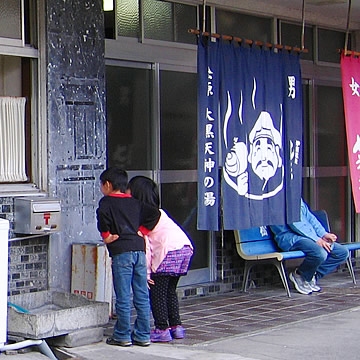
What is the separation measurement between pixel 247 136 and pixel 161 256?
7.64 feet

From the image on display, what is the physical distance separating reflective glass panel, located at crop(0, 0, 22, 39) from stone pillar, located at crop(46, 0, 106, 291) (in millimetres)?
298

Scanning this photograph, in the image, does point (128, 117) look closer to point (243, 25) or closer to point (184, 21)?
point (184, 21)

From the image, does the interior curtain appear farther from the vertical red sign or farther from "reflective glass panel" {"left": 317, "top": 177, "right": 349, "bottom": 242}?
"reflective glass panel" {"left": 317, "top": 177, "right": 349, "bottom": 242}

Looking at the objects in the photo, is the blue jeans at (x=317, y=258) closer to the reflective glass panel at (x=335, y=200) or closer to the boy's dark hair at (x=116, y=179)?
the reflective glass panel at (x=335, y=200)

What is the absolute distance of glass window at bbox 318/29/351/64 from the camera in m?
12.3

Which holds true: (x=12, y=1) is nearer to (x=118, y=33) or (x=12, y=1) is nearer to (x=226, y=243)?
(x=118, y=33)

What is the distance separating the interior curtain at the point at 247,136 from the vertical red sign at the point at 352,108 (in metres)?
0.68

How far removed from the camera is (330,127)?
41.3 feet

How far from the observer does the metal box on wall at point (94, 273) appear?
840cm

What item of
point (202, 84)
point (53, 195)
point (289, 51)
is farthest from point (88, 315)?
point (289, 51)

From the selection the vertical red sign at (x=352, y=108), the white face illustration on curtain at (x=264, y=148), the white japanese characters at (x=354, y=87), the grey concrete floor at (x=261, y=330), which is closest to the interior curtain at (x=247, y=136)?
the white face illustration on curtain at (x=264, y=148)

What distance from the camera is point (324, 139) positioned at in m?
12.5

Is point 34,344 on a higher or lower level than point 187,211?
lower

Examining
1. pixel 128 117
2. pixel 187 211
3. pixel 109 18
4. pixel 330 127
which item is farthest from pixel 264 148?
pixel 330 127
